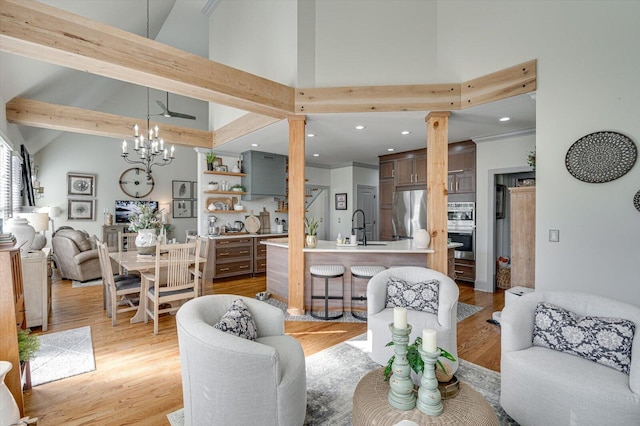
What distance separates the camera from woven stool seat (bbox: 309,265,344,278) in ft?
12.3

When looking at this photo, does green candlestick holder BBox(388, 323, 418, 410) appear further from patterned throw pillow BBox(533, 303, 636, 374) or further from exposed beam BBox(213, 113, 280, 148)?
exposed beam BBox(213, 113, 280, 148)

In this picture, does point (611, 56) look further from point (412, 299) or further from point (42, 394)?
point (42, 394)

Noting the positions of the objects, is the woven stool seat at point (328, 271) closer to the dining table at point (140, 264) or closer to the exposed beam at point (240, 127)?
the dining table at point (140, 264)

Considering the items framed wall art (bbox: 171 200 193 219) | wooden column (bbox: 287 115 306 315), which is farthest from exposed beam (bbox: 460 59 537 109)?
framed wall art (bbox: 171 200 193 219)

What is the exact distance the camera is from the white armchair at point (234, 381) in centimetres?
153

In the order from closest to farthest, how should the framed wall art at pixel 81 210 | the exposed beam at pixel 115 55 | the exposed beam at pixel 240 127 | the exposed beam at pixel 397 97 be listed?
the exposed beam at pixel 115 55, the exposed beam at pixel 397 97, the exposed beam at pixel 240 127, the framed wall art at pixel 81 210

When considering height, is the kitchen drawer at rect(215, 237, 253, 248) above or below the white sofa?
above

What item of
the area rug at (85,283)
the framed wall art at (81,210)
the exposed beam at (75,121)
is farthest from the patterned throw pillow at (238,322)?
the framed wall art at (81,210)

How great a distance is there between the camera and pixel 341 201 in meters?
8.48

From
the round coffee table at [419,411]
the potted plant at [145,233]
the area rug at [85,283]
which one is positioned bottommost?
the area rug at [85,283]

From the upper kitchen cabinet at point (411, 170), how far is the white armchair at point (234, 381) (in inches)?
210

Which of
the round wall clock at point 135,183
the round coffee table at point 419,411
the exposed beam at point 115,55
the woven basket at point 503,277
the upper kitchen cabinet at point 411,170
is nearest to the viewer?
the round coffee table at point 419,411

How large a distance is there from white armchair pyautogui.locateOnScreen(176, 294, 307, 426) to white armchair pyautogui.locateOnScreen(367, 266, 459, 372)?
1093 mm

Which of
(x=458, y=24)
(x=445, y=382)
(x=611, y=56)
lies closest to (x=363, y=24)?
(x=458, y=24)
